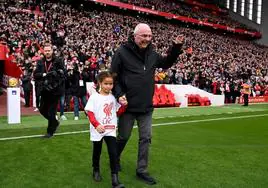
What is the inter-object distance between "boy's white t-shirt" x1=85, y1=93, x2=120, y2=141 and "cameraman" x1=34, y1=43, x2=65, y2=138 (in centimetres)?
305

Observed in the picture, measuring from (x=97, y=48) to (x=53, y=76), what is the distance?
17.7 m

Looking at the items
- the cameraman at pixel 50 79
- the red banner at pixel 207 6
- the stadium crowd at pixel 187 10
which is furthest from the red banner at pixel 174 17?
the cameraman at pixel 50 79

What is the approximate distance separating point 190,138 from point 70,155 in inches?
127

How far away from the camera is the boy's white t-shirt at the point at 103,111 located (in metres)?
4.44

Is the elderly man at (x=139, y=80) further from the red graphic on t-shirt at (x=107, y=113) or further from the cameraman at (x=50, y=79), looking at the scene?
the cameraman at (x=50, y=79)

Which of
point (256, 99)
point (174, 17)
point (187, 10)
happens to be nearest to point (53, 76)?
point (256, 99)

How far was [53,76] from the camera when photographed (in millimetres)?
7309

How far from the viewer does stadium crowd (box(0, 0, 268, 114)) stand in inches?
731

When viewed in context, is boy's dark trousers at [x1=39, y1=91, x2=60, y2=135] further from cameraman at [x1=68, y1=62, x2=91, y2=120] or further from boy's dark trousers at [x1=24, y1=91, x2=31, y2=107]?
boy's dark trousers at [x1=24, y1=91, x2=31, y2=107]

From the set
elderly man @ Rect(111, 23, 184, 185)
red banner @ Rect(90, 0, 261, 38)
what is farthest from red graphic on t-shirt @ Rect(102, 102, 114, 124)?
red banner @ Rect(90, 0, 261, 38)

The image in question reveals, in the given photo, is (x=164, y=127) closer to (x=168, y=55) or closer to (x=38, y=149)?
(x=38, y=149)

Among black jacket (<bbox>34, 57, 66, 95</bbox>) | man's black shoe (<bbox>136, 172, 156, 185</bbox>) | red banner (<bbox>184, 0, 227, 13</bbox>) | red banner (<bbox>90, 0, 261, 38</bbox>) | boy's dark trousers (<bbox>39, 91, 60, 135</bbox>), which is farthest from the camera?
red banner (<bbox>184, 0, 227, 13</bbox>)

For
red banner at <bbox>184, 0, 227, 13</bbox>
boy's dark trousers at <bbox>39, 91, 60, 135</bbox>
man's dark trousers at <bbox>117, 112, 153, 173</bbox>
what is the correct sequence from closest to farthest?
man's dark trousers at <bbox>117, 112, 153, 173</bbox> < boy's dark trousers at <bbox>39, 91, 60, 135</bbox> < red banner at <bbox>184, 0, 227, 13</bbox>

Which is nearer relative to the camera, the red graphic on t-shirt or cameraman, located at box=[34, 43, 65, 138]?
the red graphic on t-shirt
